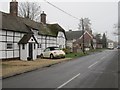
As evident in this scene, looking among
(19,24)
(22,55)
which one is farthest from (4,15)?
(22,55)

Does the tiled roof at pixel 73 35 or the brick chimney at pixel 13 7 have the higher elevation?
the brick chimney at pixel 13 7

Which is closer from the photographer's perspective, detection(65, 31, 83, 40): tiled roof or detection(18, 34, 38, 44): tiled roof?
detection(18, 34, 38, 44): tiled roof

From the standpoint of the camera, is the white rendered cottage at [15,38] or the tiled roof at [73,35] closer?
the white rendered cottage at [15,38]

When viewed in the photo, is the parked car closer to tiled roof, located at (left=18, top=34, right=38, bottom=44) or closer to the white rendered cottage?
the white rendered cottage

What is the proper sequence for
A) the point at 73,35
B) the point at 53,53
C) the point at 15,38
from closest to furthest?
the point at 15,38
the point at 53,53
the point at 73,35

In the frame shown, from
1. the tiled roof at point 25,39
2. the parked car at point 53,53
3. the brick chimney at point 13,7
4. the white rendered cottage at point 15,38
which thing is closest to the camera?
the white rendered cottage at point 15,38

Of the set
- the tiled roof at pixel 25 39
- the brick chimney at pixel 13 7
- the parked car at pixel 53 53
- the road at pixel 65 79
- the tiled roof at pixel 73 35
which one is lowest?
the road at pixel 65 79

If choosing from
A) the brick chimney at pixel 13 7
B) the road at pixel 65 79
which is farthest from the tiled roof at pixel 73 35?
the road at pixel 65 79

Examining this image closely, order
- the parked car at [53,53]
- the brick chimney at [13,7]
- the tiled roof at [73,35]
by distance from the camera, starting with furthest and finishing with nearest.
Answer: the tiled roof at [73,35]
the brick chimney at [13,7]
the parked car at [53,53]

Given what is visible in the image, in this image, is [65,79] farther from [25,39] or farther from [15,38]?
[25,39]

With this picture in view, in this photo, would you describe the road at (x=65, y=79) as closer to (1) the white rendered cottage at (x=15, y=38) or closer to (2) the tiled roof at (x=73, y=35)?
(1) the white rendered cottage at (x=15, y=38)

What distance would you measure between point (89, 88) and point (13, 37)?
2286 cm

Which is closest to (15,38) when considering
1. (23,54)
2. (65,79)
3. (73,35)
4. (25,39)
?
(25,39)

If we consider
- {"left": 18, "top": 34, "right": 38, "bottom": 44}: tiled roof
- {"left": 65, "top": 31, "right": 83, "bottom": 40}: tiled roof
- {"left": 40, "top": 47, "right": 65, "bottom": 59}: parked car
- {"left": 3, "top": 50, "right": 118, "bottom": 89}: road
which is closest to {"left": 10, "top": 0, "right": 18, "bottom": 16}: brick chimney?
{"left": 18, "top": 34, "right": 38, "bottom": 44}: tiled roof
